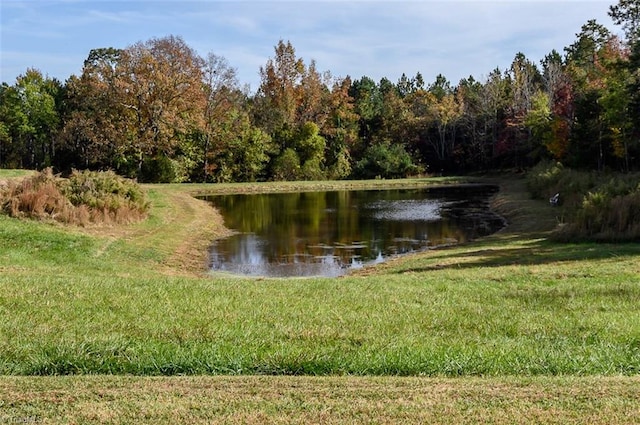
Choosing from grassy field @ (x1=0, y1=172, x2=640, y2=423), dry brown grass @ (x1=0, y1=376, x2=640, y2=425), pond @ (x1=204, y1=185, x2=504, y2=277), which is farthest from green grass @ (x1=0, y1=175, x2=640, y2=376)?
pond @ (x1=204, y1=185, x2=504, y2=277)

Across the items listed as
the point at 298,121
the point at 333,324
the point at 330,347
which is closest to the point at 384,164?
the point at 298,121

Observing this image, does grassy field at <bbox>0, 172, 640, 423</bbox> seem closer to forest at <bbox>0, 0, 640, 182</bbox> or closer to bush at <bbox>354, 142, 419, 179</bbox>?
forest at <bbox>0, 0, 640, 182</bbox>

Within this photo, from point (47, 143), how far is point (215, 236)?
45419 mm

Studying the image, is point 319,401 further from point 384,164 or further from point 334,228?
point 384,164

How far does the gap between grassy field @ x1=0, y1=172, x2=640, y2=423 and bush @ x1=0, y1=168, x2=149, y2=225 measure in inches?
317

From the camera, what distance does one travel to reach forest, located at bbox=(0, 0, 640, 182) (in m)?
47.2

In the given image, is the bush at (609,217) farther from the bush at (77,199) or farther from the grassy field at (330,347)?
the bush at (77,199)

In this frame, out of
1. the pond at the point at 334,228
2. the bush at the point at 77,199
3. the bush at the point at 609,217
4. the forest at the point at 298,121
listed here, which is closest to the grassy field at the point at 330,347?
the bush at the point at 609,217

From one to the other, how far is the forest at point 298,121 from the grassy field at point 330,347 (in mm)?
31437

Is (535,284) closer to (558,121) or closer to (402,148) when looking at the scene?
(558,121)

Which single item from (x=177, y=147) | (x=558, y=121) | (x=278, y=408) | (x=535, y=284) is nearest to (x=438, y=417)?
(x=278, y=408)

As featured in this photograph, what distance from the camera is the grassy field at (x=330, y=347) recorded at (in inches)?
197

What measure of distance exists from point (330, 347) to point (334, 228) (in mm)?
23810

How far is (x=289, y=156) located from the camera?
2603 inches
